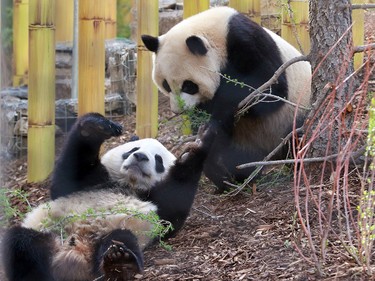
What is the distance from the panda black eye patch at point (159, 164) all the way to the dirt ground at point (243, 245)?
1.10 feet

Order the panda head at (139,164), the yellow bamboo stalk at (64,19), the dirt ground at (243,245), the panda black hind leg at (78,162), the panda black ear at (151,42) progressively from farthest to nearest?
the yellow bamboo stalk at (64,19)
the panda black ear at (151,42)
the panda head at (139,164)
the panda black hind leg at (78,162)
the dirt ground at (243,245)

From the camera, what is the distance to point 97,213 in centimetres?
340

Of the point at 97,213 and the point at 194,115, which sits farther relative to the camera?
the point at 194,115

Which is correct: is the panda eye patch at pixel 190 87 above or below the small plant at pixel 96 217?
above

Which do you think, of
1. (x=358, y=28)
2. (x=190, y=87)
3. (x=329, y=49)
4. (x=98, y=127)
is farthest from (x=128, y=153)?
(x=358, y=28)

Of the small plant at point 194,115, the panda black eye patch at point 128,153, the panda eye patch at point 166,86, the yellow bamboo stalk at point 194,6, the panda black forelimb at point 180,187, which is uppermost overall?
the yellow bamboo stalk at point 194,6

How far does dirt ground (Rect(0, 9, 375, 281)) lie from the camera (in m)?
2.75

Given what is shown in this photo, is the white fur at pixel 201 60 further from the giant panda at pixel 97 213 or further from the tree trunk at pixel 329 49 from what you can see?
the tree trunk at pixel 329 49

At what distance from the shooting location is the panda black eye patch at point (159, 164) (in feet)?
12.4

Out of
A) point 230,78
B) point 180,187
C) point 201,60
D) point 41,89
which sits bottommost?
point 180,187

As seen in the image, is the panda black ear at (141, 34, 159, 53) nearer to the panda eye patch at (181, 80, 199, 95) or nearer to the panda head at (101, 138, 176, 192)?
the panda eye patch at (181, 80, 199, 95)

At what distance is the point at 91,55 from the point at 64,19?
285 centimetres

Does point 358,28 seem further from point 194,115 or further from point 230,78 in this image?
point 194,115

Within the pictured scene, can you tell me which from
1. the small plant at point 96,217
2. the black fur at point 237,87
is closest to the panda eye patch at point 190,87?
the black fur at point 237,87
